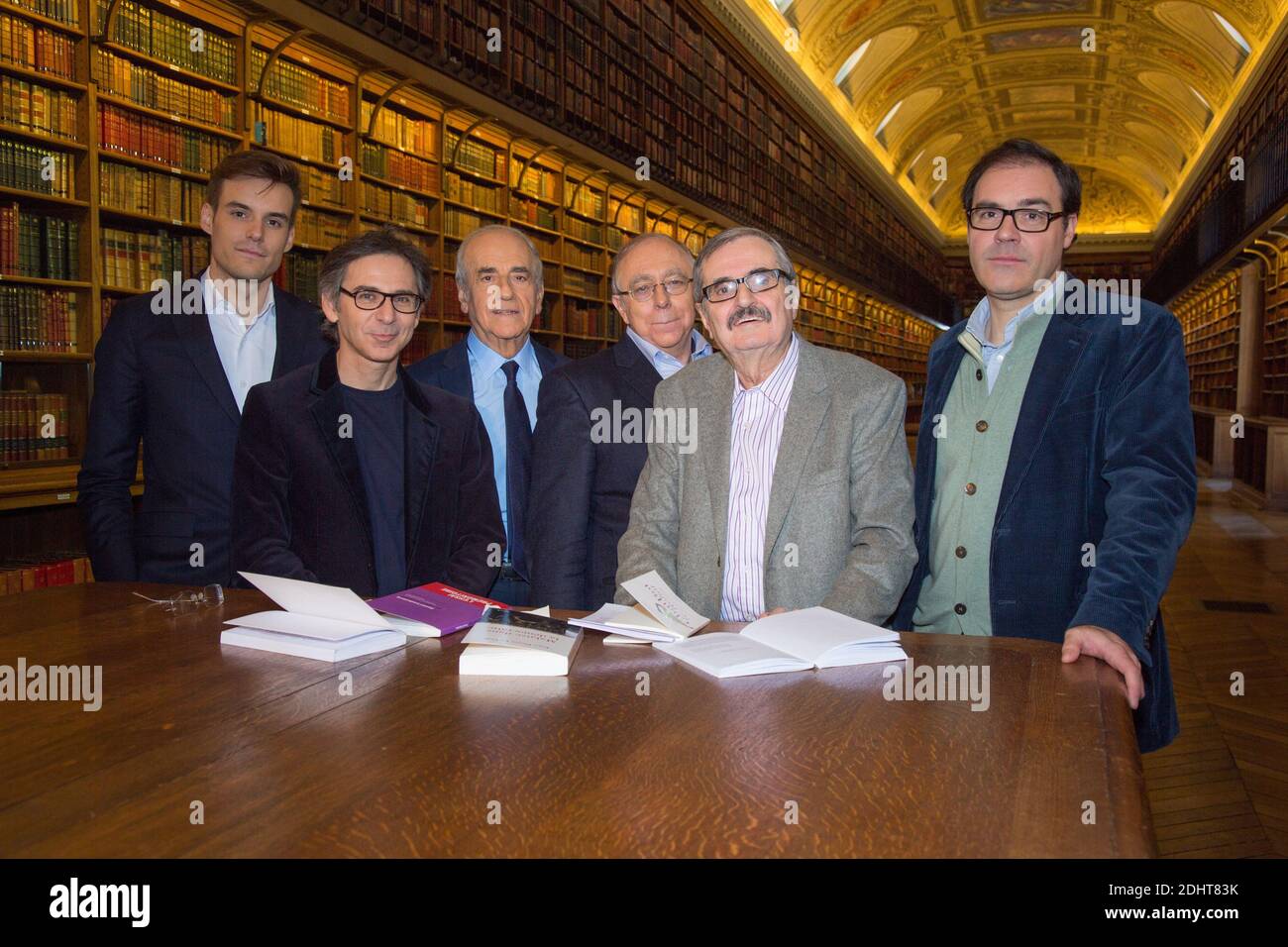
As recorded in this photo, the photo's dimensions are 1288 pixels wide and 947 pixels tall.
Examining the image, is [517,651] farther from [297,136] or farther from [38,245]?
[297,136]

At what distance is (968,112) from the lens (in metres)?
21.8

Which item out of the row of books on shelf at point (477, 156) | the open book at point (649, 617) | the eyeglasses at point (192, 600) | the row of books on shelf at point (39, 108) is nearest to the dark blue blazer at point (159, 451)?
the eyeglasses at point (192, 600)

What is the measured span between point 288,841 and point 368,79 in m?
5.75

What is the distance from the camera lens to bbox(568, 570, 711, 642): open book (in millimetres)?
1771

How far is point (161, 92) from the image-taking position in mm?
4664

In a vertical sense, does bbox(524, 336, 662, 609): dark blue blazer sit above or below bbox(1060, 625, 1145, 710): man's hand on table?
above

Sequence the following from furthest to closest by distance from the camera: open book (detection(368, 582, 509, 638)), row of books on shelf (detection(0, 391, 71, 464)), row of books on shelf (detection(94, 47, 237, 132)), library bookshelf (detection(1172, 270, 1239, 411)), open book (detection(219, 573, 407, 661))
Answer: library bookshelf (detection(1172, 270, 1239, 411))
row of books on shelf (detection(94, 47, 237, 132))
row of books on shelf (detection(0, 391, 71, 464))
open book (detection(368, 582, 509, 638))
open book (detection(219, 573, 407, 661))

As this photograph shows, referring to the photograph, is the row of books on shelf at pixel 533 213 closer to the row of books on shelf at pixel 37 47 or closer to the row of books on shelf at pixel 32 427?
the row of books on shelf at pixel 37 47

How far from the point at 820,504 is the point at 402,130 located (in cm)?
509

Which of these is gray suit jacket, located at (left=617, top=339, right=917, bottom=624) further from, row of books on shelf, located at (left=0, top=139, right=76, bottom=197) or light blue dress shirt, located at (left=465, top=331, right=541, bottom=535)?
row of books on shelf, located at (left=0, top=139, right=76, bottom=197)

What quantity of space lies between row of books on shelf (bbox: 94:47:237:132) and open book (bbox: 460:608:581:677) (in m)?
3.94

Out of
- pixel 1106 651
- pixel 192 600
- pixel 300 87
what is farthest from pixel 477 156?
pixel 1106 651

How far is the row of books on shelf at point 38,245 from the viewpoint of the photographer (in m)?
4.11

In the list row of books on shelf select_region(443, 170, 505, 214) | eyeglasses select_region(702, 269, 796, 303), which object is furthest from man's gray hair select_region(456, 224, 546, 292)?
row of books on shelf select_region(443, 170, 505, 214)
